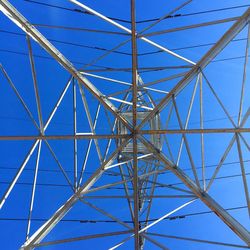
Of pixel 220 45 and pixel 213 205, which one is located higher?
pixel 220 45

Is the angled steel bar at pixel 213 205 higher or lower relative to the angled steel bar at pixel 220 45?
lower

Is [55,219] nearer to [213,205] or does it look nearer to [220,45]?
[213,205]

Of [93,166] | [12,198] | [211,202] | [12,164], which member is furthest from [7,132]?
[211,202]

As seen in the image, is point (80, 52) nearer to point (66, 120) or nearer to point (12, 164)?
point (66, 120)

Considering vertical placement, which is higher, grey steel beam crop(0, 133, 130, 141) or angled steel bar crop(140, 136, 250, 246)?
grey steel beam crop(0, 133, 130, 141)

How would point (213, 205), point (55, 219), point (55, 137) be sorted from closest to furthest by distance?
point (213, 205), point (55, 137), point (55, 219)

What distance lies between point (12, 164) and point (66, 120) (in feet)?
15.8

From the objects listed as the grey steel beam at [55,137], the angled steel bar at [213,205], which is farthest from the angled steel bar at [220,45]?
the angled steel bar at [213,205]

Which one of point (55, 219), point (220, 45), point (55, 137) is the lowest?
point (55, 219)

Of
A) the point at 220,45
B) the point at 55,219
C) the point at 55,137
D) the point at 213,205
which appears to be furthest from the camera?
the point at 55,219

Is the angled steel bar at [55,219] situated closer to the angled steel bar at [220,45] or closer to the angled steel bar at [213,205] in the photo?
the angled steel bar at [213,205]

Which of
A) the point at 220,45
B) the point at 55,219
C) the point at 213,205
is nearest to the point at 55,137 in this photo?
the point at 55,219

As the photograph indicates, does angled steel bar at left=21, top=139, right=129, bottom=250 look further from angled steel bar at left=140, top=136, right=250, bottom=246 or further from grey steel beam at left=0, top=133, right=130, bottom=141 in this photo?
angled steel bar at left=140, top=136, right=250, bottom=246

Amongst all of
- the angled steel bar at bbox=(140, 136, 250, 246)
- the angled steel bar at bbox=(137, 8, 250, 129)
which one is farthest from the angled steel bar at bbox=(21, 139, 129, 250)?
the angled steel bar at bbox=(137, 8, 250, 129)
